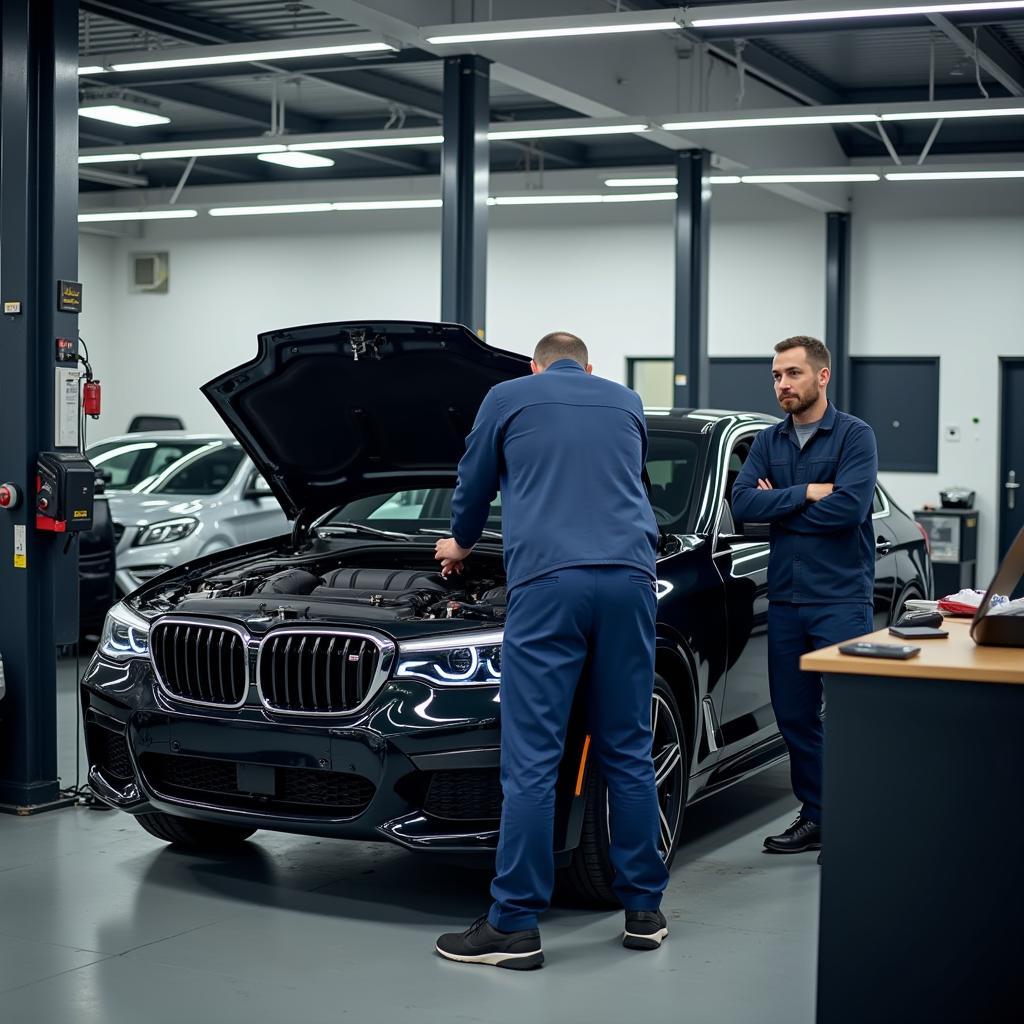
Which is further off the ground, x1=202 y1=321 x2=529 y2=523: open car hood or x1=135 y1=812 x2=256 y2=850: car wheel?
x1=202 y1=321 x2=529 y2=523: open car hood

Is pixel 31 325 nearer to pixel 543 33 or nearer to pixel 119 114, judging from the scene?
pixel 543 33

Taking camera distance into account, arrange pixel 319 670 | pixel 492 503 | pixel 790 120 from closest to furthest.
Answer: pixel 319 670 → pixel 492 503 → pixel 790 120

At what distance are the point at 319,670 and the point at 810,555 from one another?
6.08ft

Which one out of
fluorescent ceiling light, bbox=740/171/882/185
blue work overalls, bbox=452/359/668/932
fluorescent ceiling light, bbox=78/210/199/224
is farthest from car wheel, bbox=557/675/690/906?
fluorescent ceiling light, bbox=78/210/199/224

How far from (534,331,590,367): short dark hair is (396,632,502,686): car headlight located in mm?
867

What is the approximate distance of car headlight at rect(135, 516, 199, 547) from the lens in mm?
9961

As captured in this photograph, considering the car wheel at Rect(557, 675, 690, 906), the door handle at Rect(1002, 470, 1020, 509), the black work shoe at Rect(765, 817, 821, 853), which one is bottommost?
the black work shoe at Rect(765, 817, 821, 853)

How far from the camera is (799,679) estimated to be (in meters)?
5.33

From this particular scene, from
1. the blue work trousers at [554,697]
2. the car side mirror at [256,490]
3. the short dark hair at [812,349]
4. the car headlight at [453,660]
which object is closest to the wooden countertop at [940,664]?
the blue work trousers at [554,697]

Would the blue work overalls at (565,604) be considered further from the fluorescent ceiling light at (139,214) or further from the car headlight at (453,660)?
the fluorescent ceiling light at (139,214)

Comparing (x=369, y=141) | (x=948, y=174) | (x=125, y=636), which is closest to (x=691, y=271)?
(x=948, y=174)

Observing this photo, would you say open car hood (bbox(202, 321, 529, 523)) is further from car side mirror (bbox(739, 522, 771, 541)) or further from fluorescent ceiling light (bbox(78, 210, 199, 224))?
fluorescent ceiling light (bbox(78, 210, 199, 224))

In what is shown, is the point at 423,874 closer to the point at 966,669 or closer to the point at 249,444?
the point at 249,444

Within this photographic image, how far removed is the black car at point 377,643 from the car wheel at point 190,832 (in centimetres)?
1
